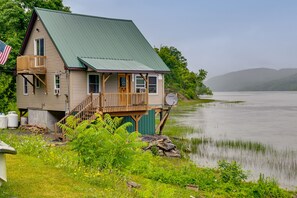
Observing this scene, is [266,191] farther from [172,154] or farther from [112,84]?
[112,84]

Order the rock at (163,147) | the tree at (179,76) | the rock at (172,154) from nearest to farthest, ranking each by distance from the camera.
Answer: the rock at (172,154) → the rock at (163,147) → the tree at (179,76)

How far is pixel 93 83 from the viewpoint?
24625mm

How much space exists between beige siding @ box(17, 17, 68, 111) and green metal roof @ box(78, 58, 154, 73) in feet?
6.31

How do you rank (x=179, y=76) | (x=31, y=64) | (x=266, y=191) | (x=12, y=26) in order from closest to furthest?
(x=266, y=191)
(x=31, y=64)
(x=12, y=26)
(x=179, y=76)

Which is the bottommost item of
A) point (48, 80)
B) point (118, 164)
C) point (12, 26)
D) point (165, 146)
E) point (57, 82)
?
point (165, 146)

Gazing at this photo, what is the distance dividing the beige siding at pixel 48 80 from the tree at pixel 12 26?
2.61 meters

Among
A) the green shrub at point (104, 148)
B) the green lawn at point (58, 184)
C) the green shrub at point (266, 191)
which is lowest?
the green shrub at point (266, 191)

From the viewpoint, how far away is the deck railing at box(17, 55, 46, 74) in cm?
2503

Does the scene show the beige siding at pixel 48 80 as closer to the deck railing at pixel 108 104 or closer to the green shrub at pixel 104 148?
the deck railing at pixel 108 104

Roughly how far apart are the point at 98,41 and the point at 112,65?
3.72 metres

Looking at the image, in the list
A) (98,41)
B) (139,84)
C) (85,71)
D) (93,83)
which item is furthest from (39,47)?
(139,84)

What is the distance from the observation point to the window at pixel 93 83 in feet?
80.1

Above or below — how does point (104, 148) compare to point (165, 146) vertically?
above

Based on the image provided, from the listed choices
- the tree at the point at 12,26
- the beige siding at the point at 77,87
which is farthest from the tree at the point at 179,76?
the beige siding at the point at 77,87
